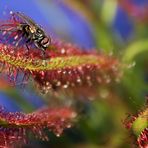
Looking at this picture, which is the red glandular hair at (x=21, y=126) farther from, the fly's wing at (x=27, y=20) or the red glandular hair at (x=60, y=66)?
the fly's wing at (x=27, y=20)

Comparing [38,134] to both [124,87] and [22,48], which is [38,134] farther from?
[124,87]

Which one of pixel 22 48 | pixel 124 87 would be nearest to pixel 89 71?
pixel 22 48

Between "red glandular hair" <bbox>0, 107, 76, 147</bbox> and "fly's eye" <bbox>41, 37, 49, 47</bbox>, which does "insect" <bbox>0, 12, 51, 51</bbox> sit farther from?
"red glandular hair" <bbox>0, 107, 76, 147</bbox>

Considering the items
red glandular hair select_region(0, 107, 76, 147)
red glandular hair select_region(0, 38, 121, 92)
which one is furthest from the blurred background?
red glandular hair select_region(0, 107, 76, 147)

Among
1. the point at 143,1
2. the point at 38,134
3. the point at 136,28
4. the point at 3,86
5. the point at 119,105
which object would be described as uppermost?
the point at 143,1

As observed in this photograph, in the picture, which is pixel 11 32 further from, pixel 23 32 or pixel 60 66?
pixel 60 66

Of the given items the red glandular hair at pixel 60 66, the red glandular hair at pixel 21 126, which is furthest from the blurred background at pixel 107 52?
the red glandular hair at pixel 21 126
